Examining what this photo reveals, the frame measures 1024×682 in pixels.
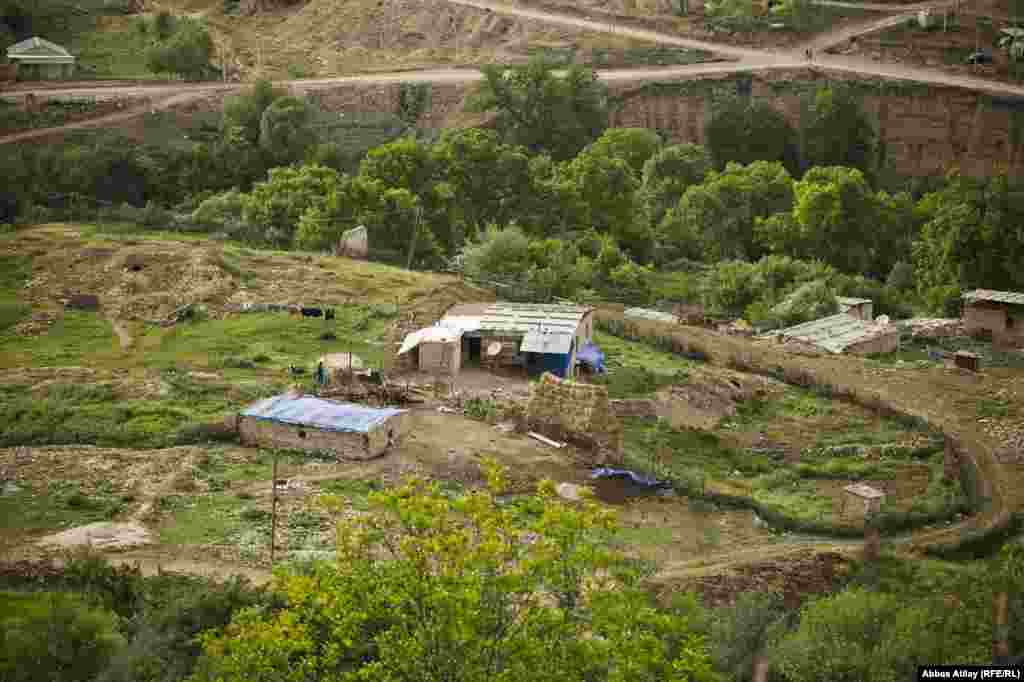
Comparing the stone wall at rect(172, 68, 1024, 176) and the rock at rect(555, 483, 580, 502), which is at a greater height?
the stone wall at rect(172, 68, 1024, 176)

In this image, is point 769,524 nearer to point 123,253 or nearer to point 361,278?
point 361,278

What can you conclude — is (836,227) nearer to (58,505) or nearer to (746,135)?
(746,135)

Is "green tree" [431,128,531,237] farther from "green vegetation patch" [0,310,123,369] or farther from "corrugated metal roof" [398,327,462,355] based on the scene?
"green vegetation patch" [0,310,123,369]

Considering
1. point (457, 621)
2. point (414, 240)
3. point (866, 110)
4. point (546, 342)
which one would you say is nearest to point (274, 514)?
point (457, 621)

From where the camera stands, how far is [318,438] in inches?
→ 1019

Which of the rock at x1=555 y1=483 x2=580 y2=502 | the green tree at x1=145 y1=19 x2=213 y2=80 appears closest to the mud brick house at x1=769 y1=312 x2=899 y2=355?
the rock at x1=555 y1=483 x2=580 y2=502

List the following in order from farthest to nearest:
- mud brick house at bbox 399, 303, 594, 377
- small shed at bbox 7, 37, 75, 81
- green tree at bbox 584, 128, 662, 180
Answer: small shed at bbox 7, 37, 75, 81, green tree at bbox 584, 128, 662, 180, mud brick house at bbox 399, 303, 594, 377

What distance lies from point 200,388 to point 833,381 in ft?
49.0

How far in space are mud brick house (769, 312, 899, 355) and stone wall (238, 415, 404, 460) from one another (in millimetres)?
14831

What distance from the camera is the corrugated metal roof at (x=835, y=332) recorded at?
36.5 meters

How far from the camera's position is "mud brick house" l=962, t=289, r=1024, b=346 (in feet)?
125

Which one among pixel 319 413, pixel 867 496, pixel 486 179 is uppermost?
pixel 486 179

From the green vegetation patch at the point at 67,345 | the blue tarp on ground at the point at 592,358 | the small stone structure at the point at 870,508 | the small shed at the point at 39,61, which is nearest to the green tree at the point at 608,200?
the blue tarp on ground at the point at 592,358

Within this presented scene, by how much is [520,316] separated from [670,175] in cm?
2756
